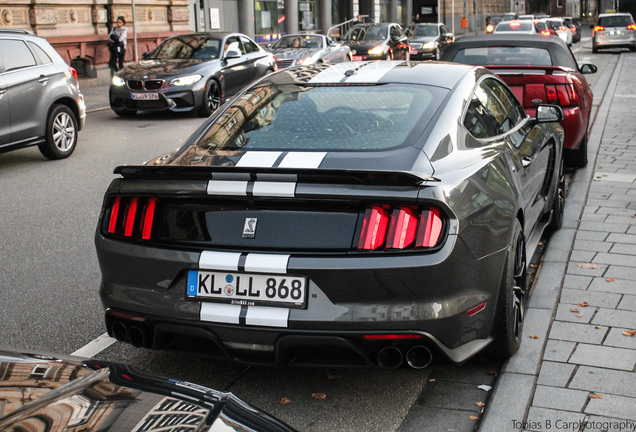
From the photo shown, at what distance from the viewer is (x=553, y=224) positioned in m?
6.94

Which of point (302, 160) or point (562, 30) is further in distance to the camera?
point (562, 30)

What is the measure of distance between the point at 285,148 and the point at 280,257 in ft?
2.38

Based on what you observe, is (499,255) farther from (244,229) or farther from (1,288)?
(1,288)

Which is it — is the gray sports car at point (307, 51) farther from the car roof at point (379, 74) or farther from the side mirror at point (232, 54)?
the car roof at point (379, 74)

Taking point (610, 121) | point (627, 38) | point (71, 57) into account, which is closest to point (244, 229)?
point (610, 121)

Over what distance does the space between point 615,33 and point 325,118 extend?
37.3 meters

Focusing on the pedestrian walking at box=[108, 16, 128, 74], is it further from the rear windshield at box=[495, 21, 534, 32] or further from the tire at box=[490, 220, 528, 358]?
the tire at box=[490, 220, 528, 358]

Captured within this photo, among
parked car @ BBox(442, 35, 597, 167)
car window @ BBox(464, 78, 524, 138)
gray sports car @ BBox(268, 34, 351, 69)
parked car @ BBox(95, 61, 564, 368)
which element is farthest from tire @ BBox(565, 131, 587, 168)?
gray sports car @ BBox(268, 34, 351, 69)

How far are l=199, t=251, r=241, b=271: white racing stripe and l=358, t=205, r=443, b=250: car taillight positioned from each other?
1.72 feet

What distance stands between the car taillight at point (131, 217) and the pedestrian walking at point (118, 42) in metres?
20.5

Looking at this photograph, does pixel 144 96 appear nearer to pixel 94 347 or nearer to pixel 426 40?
pixel 94 347

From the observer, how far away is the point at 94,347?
475 cm

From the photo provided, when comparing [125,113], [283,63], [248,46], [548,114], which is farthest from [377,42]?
[548,114]

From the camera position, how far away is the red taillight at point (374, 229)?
3631 millimetres
